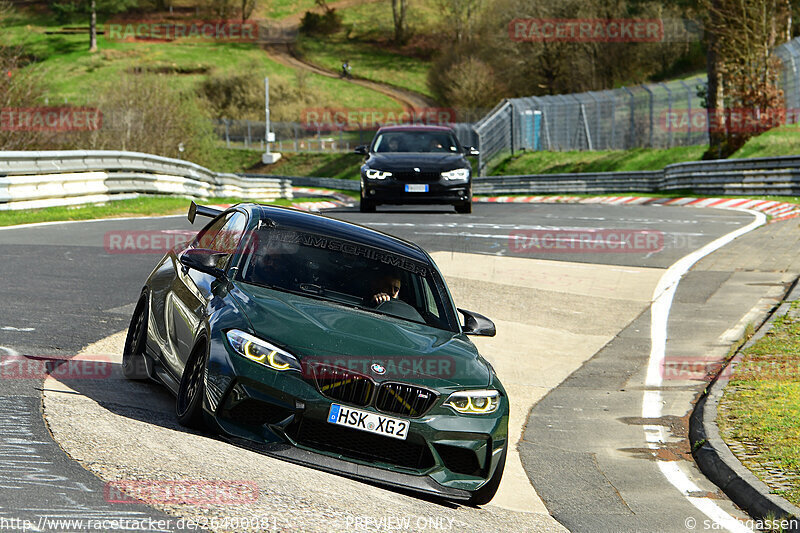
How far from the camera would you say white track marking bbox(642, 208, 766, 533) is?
6915 mm

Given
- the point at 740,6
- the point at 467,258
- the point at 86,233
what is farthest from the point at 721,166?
the point at 86,233

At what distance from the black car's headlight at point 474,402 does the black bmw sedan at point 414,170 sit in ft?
51.2

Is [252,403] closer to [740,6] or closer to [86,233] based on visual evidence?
[86,233]

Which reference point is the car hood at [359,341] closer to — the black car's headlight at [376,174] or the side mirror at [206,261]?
the side mirror at [206,261]

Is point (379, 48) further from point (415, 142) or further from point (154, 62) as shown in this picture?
point (415, 142)

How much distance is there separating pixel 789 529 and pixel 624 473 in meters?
Result: 1.86

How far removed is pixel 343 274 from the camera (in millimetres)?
7344

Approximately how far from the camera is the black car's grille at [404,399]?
6117 millimetres

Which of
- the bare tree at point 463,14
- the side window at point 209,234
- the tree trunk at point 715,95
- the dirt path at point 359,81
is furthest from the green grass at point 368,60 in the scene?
the side window at point 209,234

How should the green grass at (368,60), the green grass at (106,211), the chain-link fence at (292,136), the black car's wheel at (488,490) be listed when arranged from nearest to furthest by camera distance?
the black car's wheel at (488,490) < the green grass at (106,211) < the chain-link fence at (292,136) < the green grass at (368,60)

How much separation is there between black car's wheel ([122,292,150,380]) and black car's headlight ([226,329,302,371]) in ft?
6.54

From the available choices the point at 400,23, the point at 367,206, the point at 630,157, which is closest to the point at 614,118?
the point at 630,157

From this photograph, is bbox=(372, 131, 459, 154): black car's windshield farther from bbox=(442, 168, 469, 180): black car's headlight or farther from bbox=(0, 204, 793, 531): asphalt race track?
bbox=(0, 204, 793, 531): asphalt race track

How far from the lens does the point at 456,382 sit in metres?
6.40
